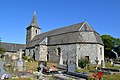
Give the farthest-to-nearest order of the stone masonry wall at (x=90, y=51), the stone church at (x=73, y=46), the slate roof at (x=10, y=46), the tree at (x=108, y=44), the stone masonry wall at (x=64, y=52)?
the tree at (x=108, y=44) → the slate roof at (x=10, y=46) → the stone masonry wall at (x=64, y=52) → the stone church at (x=73, y=46) → the stone masonry wall at (x=90, y=51)

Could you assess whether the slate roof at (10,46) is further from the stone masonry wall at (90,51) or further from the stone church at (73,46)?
the stone masonry wall at (90,51)

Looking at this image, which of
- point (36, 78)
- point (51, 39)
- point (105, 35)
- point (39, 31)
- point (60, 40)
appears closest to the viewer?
point (36, 78)

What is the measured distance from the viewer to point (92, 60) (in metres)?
31.2

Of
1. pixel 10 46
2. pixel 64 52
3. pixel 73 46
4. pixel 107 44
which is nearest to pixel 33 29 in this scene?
pixel 10 46

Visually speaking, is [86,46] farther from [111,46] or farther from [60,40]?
[111,46]

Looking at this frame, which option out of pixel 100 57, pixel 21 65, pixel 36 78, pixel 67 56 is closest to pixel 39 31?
pixel 67 56

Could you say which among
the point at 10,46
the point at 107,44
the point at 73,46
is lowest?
the point at 73,46

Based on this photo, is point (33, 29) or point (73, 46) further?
point (33, 29)

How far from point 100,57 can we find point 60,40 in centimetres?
928

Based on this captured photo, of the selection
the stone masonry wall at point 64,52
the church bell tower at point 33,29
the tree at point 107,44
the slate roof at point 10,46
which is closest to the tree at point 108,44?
the tree at point 107,44

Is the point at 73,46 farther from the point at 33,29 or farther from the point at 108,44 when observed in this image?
the point at 108,44

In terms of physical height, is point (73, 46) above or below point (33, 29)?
below

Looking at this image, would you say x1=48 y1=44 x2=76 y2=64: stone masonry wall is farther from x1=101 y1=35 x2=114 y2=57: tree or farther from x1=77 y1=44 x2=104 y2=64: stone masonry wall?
x1=101 y1=35 x2=114 y2=57: tree

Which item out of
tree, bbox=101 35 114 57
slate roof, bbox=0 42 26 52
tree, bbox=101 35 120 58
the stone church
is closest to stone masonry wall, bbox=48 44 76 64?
the stone church
